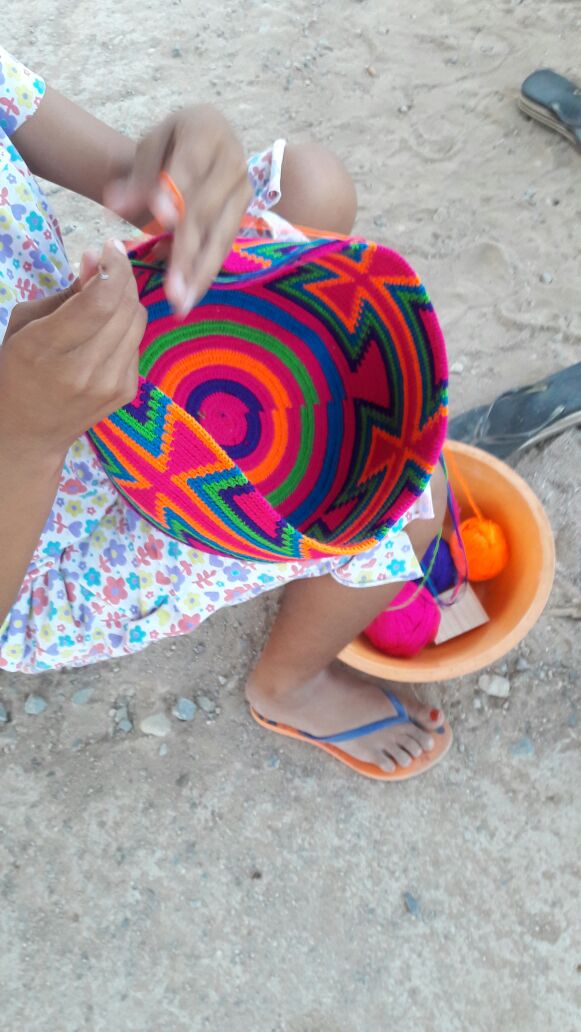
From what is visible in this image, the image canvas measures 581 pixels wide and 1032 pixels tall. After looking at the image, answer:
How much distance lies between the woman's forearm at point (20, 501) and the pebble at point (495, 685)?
808mm

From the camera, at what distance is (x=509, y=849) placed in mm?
1184

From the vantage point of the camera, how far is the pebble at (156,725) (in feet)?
4.18

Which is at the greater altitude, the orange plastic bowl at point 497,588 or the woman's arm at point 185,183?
the woman's arm at point 185,183

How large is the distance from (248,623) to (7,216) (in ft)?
2.43

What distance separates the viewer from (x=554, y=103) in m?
1.67

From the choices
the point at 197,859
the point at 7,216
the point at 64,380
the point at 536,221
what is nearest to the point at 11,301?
the point at 7,216

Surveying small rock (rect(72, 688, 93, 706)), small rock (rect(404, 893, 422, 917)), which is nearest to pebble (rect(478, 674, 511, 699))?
small rock (rect(404, 893, 422, 917))

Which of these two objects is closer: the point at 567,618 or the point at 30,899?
the point at 30,899

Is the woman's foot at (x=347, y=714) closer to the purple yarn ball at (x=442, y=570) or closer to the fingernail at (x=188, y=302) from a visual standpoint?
the purple yarn ball at (x=442, y=570)

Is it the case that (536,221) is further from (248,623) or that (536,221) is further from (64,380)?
(64,380)

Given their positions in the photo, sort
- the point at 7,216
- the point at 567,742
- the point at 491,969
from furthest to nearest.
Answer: the point at 567,742 < the point at 491,969 < the point at 7,216

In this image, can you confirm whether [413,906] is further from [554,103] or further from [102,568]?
[554,103]

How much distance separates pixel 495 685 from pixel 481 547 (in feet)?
0.73

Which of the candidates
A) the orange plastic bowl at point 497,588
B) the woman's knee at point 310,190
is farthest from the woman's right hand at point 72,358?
the orange plastic bowl at point 497,588
